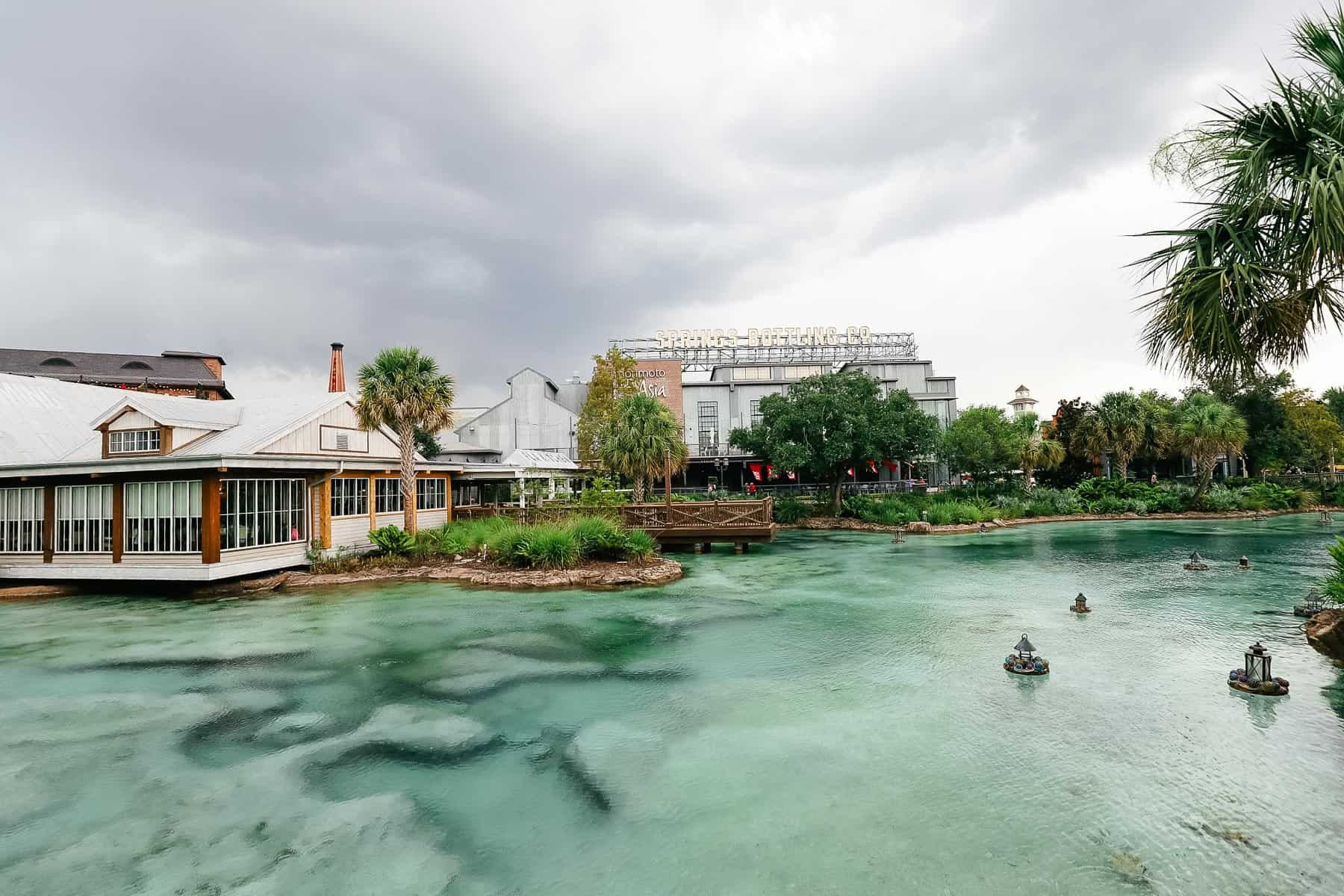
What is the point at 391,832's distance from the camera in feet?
16.7

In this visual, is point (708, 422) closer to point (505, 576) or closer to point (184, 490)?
point (505, 576)

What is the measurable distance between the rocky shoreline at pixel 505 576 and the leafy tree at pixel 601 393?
1867cm

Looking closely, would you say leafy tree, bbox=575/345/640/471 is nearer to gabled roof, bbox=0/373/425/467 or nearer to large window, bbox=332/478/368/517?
gabled roof, bbox=0/373/425/467

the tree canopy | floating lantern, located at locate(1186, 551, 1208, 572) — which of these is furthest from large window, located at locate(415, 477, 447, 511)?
the tree canopy

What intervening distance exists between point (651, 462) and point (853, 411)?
A: 43.9 feet

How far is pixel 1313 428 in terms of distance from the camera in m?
43.9

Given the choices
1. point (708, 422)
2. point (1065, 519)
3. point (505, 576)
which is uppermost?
point (708, 422)

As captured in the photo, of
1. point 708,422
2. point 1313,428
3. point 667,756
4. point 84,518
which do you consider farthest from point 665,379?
point 1313,428

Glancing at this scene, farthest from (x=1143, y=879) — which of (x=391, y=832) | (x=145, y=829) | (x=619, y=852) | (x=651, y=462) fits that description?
(x=651, y=462)

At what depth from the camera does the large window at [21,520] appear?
16734 millimetres

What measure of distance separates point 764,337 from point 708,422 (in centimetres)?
907

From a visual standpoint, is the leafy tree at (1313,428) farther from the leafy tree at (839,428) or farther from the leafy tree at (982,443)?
the leafy tree at (839,428)

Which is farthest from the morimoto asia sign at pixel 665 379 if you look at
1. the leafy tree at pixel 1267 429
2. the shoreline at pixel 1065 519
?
the leafy tree at pixel 1267 429

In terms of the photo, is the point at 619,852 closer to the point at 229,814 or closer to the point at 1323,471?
the point at 229,814
